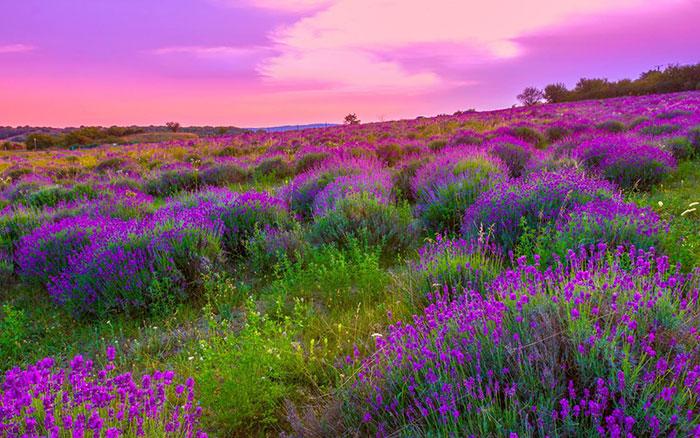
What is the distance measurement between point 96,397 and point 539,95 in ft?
194

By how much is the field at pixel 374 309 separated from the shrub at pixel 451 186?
4 cm

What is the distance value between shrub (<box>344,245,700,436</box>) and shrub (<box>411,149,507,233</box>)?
9.93 feet

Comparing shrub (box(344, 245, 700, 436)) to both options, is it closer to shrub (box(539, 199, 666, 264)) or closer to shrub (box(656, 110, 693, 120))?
shrub (box(539, 199, 666, 264))

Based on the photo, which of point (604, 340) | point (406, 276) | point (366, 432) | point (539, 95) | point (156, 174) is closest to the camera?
point (604, 340)

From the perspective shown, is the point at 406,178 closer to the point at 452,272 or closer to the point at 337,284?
the point at 337,284

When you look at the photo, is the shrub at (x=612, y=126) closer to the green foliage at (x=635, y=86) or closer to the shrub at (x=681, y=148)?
the shrub at (x=681, y=148)

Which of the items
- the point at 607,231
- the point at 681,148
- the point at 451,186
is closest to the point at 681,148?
the point at 681,148

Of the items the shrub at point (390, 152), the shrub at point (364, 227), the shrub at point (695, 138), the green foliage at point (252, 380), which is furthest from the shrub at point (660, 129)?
the green foliage at point (252, 380)

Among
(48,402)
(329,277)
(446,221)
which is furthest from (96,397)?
(446,221)

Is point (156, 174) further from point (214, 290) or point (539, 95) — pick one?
point (539, 95)

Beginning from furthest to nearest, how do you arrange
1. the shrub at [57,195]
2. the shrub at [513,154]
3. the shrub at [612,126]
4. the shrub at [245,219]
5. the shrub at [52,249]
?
the shrub at [612,126] → the shrub at [57,195] → the shrub at [513,154] → the shrub at [245,219] → the shrub at [52,249]

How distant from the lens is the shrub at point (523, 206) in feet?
15.4

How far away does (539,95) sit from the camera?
54.0 m

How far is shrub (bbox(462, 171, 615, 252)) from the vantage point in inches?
185
